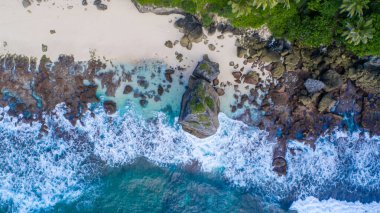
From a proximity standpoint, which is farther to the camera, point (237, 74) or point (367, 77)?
point (237, 74)

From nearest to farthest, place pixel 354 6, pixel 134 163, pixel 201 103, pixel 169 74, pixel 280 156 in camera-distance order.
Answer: pixel 354 6
pixel 201 103
pixel 169 74
pixel 134 163
pixel 280 156

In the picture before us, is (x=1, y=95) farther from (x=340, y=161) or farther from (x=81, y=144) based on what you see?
(x=340, y=161)

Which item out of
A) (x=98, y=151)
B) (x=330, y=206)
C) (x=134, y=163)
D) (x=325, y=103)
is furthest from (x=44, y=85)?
(x=330, y=206)

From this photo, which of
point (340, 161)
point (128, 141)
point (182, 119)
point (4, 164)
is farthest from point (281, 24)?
point (4, 164)

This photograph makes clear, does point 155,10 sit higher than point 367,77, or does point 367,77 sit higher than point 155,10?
point 155,10

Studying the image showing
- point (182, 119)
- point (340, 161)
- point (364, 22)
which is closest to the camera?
point (364, 22)

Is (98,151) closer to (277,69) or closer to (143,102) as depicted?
(143,102)

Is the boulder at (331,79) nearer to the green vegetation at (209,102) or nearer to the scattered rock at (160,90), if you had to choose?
the green vegetation at (209,102)
